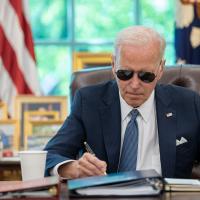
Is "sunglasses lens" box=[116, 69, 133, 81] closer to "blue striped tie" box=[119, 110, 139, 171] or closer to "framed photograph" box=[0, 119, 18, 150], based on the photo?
"blue striped tie" box=[119, 110, 139, 171]

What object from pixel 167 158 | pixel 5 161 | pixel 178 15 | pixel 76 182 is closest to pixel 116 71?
pixel 167 158

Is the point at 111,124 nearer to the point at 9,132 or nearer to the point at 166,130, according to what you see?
the point at 166,130

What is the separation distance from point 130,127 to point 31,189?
3.04ft

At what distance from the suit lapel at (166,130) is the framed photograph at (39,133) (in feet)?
4.52

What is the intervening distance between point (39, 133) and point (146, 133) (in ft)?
5.01

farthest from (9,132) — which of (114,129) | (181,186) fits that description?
(181,186)

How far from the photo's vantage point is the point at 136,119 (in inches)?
96.0

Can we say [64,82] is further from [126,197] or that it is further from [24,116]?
[126,197]

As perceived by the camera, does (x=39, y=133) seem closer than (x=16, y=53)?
Yes

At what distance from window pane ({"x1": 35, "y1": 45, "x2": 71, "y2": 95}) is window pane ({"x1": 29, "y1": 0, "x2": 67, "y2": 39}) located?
0.14 meters

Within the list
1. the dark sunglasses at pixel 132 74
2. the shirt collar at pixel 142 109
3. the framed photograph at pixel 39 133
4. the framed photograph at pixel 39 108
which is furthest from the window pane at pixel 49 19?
the dark sunglasses at pixel 132 74

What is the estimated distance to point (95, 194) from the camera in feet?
5.00

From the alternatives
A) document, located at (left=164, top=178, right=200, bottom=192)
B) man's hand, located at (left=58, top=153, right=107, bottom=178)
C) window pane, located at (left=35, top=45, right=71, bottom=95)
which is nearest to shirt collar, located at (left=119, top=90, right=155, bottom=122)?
man's hand, located at (left=58, top=153, right=107, bottom=178)

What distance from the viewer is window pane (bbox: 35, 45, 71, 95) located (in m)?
5.61
